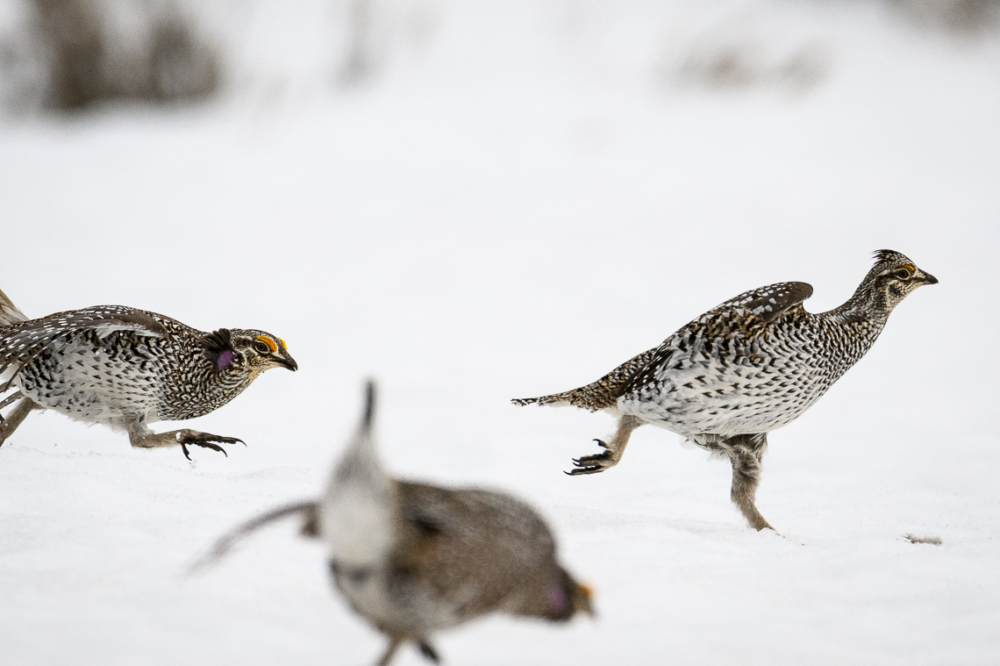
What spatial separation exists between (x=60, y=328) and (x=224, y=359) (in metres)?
0.76

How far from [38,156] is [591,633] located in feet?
40.2

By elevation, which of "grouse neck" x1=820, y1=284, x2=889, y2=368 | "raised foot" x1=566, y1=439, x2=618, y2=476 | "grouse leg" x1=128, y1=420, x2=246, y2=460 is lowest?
"grouse leg" x1=128, y1=420, x2=246, y2=460

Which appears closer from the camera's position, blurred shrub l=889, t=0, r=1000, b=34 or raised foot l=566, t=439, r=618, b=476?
raised foot l=566, t=439, r=618, b=476

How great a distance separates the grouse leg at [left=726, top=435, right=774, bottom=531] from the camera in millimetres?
4195

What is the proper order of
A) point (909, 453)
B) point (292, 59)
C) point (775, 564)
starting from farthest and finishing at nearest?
point (292, 59) → point (909, 453) → point (775, 564)

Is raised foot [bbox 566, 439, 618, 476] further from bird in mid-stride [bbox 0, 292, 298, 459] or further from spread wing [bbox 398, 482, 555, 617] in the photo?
spread wing [bbox 398, 482, 555, 617]

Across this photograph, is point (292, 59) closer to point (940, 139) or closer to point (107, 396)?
point (940, 139)

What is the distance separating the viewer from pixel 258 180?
1257 centimetres

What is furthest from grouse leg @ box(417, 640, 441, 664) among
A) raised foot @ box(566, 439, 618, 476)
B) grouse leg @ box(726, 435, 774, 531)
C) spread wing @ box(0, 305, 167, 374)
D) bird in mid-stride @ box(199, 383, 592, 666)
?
spread wing @ box(0, 305, 167, 374)

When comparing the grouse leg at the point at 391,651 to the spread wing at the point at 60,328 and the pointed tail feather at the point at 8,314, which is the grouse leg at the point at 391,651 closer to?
the spread wing at the point at 60,328

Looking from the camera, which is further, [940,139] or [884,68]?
[884,68]

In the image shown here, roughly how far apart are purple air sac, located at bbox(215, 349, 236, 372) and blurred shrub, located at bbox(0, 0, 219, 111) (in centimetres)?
969

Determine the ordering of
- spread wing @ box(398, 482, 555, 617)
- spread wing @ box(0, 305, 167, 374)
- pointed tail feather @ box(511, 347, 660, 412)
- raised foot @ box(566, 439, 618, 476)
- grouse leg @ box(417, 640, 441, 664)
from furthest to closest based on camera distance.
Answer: pointed tail feather @ box(511, 347, 660, 412), raised foot @ box(566, 439, 618, 476), spread wing @ box(0, 305, 167, 374), grouse leg @ box(417, 640, 441, 664), spread wing @ box(398, 482, 555, 617)

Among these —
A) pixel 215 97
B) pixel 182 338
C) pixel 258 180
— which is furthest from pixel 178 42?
pixel 182 338
